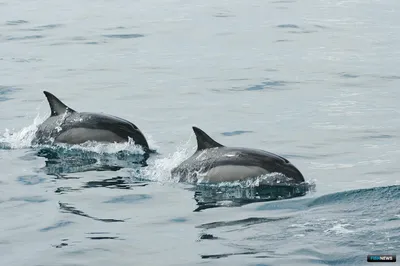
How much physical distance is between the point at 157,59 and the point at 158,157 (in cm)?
1303

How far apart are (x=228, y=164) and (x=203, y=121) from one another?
18.3ft

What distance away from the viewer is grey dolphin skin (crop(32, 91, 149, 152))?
17.9m

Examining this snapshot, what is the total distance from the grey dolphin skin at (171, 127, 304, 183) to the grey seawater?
46 cm

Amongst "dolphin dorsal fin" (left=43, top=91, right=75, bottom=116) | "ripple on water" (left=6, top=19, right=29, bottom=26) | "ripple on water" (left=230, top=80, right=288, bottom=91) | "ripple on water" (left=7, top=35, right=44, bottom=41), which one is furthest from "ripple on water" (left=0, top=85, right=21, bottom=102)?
"ripple on water" (left=6, top=19, right=29, bottom=26)

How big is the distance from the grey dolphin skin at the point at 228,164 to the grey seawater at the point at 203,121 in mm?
465

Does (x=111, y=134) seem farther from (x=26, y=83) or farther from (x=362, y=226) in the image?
(x=26, y=83)

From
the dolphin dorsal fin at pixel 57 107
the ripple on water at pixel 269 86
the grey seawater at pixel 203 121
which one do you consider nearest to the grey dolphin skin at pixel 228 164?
the grey seawater at pixel 203 121

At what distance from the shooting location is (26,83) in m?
26.4

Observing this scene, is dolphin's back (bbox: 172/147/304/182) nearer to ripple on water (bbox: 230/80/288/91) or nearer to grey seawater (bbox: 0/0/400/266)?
grey seawater (bbox: 0/0/400/266)

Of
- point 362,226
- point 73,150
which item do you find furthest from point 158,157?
point 362,226

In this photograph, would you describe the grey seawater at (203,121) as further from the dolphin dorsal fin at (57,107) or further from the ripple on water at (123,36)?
the dolphin dorsal fin at (57,107)

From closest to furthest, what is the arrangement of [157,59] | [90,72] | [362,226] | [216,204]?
[362,226] → [216,204] → [90,72] → [157,59]

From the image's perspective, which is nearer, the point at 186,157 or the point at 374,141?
the point at 186,157

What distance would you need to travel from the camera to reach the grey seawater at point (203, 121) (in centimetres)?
1206
